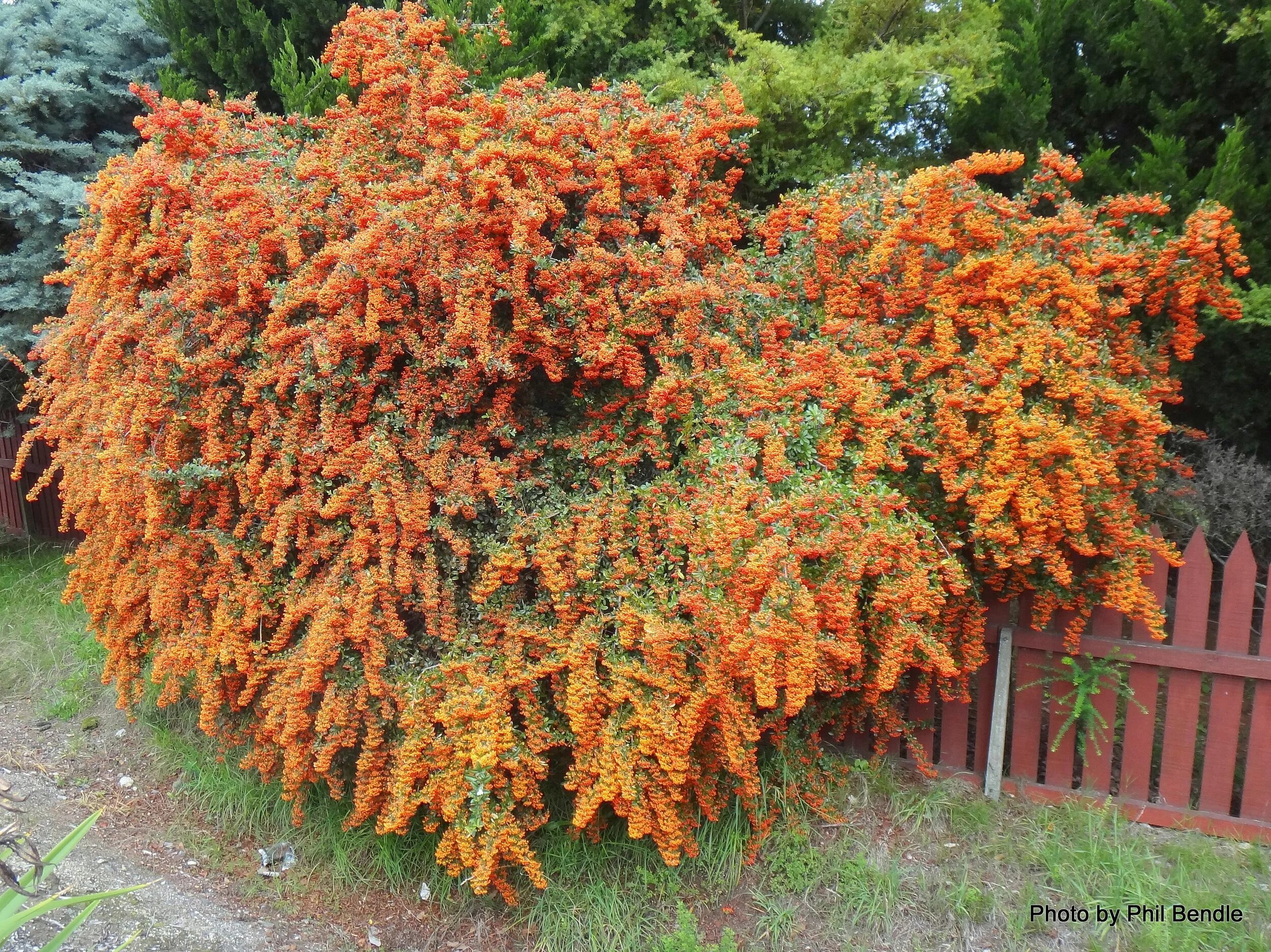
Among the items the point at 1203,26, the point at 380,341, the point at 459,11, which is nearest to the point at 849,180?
the point at 1203,26

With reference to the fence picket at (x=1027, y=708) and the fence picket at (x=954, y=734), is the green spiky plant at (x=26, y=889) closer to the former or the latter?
the fence picket at (x=954, y=734)

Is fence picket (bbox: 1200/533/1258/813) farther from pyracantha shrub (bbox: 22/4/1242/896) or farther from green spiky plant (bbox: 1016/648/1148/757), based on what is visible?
pyracantha shrub (bbox: 22/4/1242/896)

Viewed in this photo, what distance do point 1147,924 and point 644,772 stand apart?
171 centimetres

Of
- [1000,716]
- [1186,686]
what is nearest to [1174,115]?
[1186,686]

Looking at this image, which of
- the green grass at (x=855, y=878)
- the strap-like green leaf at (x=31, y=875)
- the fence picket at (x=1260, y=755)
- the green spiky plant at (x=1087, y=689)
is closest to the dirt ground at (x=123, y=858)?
the green grass at (x=855, y=878)

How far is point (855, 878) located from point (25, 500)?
329 inches

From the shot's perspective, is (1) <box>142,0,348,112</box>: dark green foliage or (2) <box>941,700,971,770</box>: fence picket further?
(1) <box>142,0,348,112</box>: dark green foliage

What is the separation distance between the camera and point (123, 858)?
149 inches

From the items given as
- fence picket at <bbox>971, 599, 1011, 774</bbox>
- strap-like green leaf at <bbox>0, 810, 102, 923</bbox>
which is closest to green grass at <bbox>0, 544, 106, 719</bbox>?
strap-like green leaf at <bbox>0, 810, 102, 923</bbox>

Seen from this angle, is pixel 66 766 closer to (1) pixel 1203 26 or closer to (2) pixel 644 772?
(2) pixel 644 772

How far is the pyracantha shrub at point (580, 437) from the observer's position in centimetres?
284

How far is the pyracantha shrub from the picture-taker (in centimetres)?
284

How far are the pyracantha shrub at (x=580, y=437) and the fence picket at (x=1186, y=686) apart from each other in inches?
9.8

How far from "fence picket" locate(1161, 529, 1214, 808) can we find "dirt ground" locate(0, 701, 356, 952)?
317 cm
